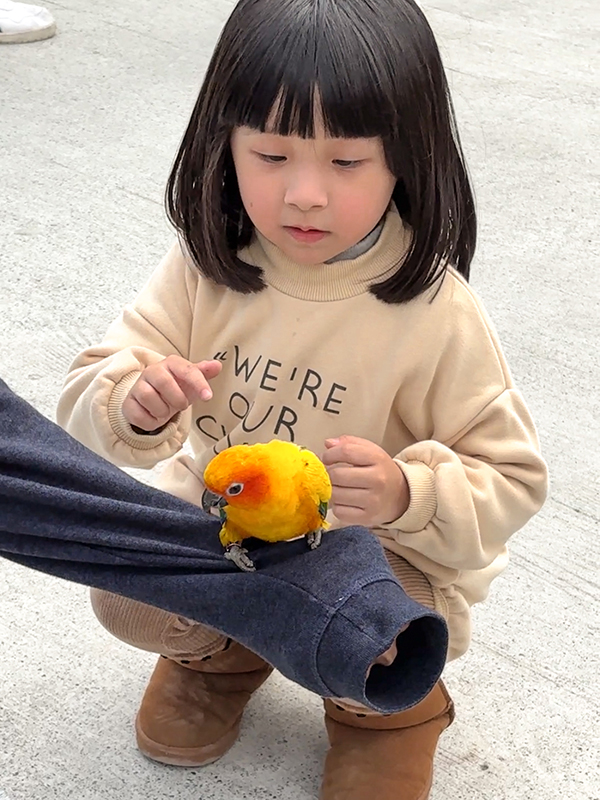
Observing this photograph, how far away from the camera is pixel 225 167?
40.4 inches

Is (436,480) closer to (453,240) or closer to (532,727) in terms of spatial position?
(453,240)

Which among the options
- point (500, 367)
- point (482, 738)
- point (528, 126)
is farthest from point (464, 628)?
point (528, 126)

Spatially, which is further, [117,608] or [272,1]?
[117,608]

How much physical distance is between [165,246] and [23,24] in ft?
3.96

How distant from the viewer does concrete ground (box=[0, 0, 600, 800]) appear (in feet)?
3.76

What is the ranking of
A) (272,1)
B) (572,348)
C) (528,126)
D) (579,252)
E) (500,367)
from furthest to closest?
(528,126) → (579,252) → (572,348) → (500,367) → (272,1)

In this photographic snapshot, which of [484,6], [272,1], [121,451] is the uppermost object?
[272,1]

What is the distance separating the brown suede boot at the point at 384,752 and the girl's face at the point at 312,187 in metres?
0.46

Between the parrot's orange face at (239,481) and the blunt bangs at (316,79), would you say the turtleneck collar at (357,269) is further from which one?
the parrot's orange face at (239,481)

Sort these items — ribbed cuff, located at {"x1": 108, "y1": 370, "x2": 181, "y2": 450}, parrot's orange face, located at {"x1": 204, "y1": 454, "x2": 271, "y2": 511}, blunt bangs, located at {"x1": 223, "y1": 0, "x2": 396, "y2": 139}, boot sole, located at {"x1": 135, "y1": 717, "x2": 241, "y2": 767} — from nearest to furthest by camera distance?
parrot's orange face, located at {"x1": 204, "y1": 454, "x2": 271, "y2": 511}, blunt bangs, located at {"x1": 223, "y1": 0, "x2": 396, "y2": 139}, ribbed cuff, located at {"x1": 108, "y1": 370, "x2": 181, "y2": 450}, boot sole, located at {"x1": 135, "y1": 717, "x2": 241, "y2": 767}

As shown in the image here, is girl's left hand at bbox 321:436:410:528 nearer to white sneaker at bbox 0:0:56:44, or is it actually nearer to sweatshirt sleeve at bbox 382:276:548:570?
sweatshirt sleeve at bbox 382:276:548:570

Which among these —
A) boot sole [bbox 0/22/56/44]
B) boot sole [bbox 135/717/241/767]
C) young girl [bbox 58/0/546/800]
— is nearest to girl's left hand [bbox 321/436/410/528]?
young girl [bbox 58/0/546/800]

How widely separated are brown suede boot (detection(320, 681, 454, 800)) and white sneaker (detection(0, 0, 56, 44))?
2317 mm

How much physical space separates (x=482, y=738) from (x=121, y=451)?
0.49 meters
